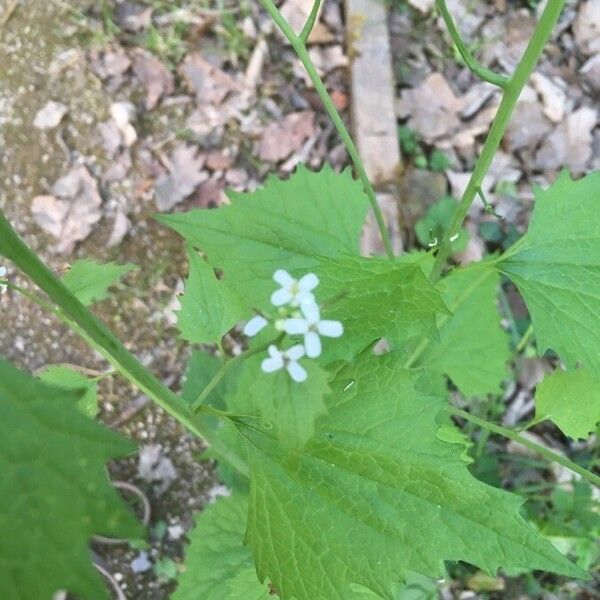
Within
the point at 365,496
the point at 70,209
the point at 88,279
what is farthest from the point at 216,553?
the point at 70,209

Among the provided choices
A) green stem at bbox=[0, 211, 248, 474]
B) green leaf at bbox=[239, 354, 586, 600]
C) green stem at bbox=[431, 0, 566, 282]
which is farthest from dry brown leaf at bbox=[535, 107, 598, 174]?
green stem at bbox=[0, 211, 248, 474]

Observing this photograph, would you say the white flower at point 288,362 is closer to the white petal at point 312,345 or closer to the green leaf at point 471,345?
the white petal at point 312,345

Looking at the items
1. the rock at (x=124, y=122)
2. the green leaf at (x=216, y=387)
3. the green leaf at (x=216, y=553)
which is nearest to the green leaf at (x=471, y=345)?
the green leaf at (x=216, y=387)

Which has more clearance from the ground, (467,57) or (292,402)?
(467,57)

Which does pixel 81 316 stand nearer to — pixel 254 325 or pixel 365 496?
pixel 254 325

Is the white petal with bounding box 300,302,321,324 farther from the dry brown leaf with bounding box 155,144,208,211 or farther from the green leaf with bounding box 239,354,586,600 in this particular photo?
the dry brown leaf with bounding box 155,144,208,211

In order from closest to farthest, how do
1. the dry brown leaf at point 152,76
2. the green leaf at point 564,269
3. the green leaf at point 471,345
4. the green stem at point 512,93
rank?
the green stem at point 512,93 < the green leaf at point 564,269 < the green leaf at point 471,345 < the dry brown leaf at point 152,76
